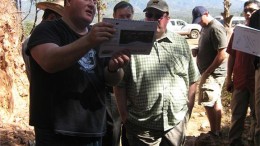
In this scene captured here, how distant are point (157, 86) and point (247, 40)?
4.21 ft

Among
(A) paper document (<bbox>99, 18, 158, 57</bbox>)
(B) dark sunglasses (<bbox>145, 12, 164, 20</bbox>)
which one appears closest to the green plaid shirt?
(B) dark sunglasses (<bbox>145, 12, 164, 20</bbox>)

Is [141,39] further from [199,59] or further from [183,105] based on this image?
[199,59]

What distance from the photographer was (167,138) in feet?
10.5

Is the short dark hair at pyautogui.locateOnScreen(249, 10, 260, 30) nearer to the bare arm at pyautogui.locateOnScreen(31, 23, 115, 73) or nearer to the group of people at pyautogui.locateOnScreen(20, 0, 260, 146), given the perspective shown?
the group of people at pyautogui.locateOnScreen(20, 0, 260, 146)

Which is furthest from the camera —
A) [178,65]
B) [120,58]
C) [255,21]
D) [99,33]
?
[255,21]

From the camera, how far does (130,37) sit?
2146 mm

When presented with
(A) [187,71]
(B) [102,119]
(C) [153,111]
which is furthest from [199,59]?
(B) [102,119]

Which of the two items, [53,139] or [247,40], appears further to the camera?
[247,40]

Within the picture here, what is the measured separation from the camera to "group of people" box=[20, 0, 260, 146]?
6.90 feet

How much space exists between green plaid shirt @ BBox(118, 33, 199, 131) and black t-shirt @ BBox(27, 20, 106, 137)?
2.89 feet

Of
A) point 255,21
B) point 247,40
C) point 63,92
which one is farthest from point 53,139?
point 255,21

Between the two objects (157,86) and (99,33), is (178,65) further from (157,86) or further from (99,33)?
(99,33)

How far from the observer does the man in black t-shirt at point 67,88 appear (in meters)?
2.11

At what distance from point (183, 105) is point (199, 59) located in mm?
2368
